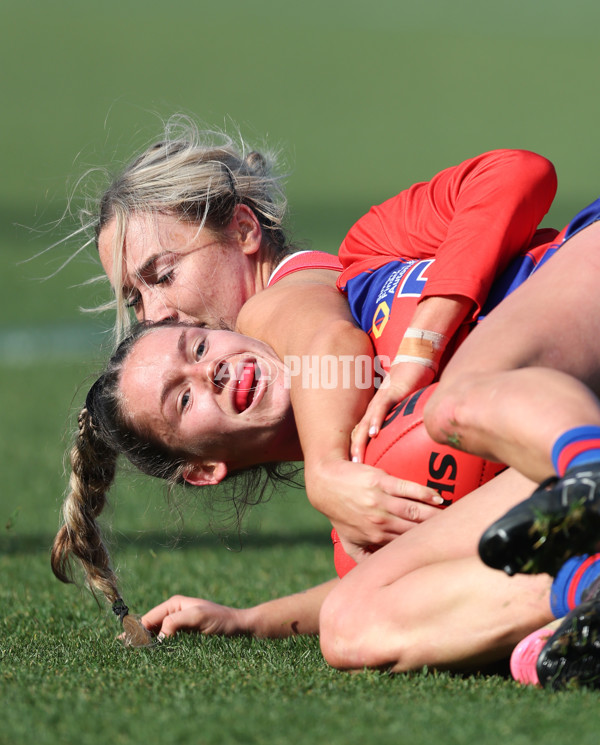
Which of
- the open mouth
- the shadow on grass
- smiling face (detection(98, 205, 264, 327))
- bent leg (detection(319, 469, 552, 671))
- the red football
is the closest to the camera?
bent leg (detection(319, 469, 552, 671))

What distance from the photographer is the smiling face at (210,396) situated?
300 centimetres

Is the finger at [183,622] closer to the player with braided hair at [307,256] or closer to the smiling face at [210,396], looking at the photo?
the smiling face at [210,396]

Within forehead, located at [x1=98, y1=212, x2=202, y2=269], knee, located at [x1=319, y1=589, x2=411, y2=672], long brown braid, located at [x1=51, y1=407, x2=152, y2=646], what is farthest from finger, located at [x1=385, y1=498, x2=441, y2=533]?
forehead, located at [x1=98, y1=212, x2=202, y2=269]

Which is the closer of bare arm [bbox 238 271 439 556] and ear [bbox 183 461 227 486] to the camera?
bare arm [bbox 238 271 439 556]

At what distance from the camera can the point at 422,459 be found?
2.70 metres

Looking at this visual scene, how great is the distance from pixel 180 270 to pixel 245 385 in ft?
2.38

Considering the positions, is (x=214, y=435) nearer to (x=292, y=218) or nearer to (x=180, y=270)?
(x=180, y=270)

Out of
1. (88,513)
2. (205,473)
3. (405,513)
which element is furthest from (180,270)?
(405,513)

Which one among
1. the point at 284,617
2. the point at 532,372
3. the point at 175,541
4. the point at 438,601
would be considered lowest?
the point at 175,541

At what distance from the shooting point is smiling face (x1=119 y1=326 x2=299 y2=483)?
300cm

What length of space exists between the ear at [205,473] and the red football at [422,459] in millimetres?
620

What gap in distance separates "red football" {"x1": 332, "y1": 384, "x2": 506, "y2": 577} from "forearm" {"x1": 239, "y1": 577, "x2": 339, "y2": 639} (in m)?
0.73

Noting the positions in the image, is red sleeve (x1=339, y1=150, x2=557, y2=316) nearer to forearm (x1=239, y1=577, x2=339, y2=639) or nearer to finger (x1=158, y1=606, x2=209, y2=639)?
forearm (x1=239, y1=577, x2=339, y2=639)

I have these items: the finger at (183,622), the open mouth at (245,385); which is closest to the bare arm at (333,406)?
the open mouth at (245,385)
